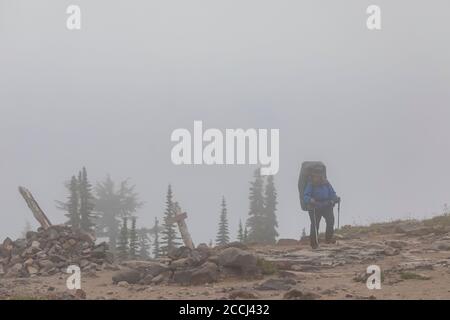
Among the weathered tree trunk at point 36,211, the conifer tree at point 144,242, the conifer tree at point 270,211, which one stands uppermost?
the weathered tree trunk at point 36,211

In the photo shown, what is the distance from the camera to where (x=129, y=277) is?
14.3 m

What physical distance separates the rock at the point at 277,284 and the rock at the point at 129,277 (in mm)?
4045

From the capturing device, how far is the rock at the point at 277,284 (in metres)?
12.1

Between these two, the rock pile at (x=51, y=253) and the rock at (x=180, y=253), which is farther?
the rock pile at (x=51, y=253)

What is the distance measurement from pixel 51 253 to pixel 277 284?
989cm

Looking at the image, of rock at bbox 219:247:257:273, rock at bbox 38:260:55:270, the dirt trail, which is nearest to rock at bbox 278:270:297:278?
the dirt trail

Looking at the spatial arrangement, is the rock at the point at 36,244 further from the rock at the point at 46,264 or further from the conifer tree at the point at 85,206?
the conifer tree at the point at 85,206

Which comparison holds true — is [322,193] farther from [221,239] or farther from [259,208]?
[259,208]

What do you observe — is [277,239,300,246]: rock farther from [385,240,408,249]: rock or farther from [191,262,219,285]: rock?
[191,262,219,285]: rock

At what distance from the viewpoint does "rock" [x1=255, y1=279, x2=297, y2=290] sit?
1212cm

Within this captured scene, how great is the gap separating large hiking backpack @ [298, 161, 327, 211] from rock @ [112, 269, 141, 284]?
621 centimetres

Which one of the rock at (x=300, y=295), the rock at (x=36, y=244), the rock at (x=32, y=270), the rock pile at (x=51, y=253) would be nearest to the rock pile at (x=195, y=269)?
the rock at (x=300, y=295)
